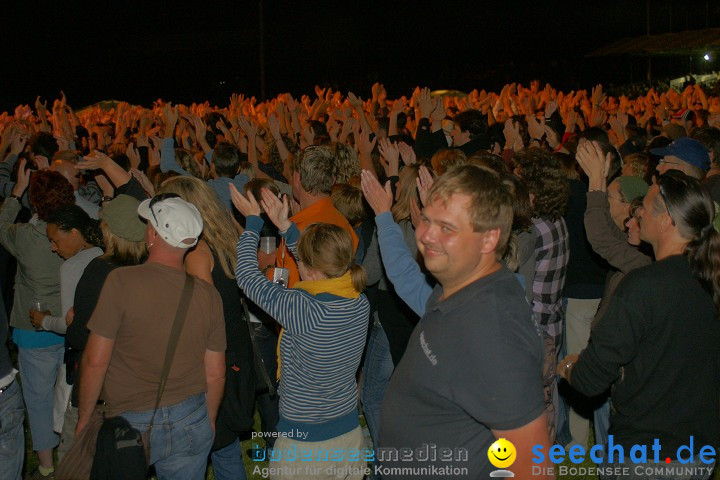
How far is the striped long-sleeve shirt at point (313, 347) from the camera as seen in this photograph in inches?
122

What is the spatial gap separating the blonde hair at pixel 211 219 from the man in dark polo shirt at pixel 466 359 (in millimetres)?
1537

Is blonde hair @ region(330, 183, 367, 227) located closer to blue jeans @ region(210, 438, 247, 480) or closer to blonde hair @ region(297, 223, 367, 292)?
blonde hair @ region(297, 223, 367, 292)

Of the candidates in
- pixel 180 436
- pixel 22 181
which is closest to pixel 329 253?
pixel 180 436

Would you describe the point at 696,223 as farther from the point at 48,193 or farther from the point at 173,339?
the point at 48,193

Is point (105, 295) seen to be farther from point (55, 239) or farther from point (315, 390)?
point (55, 239)

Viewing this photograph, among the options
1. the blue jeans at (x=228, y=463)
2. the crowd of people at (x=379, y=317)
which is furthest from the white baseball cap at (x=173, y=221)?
the blue jeans at (x=228, y=463)

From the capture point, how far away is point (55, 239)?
13.2ft

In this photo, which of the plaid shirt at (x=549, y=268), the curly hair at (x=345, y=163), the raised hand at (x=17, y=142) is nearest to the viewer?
the plaid shirt at (x=549, y=268)

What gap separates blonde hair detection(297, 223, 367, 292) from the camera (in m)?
3.21

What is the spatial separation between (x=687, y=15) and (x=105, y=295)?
40155 mm

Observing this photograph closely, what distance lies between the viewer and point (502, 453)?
201 centimetres

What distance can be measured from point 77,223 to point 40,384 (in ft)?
3.82

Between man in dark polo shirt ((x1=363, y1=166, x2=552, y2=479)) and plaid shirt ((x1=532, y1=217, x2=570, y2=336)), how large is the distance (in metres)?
2.01

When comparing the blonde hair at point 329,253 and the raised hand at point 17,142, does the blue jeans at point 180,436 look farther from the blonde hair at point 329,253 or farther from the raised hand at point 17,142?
the raised hand at point 17,142
